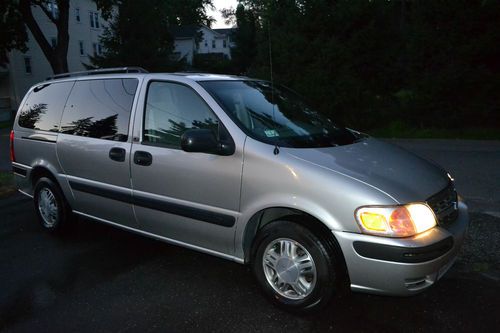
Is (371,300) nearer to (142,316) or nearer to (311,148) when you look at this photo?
(311,148)

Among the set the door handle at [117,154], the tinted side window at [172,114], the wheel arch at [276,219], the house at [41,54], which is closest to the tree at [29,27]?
the house at [41,54]

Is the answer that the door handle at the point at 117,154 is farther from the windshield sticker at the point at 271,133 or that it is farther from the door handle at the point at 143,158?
the windshield sticker at the point at 271,133

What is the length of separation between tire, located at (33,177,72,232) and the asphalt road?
172 millimetres

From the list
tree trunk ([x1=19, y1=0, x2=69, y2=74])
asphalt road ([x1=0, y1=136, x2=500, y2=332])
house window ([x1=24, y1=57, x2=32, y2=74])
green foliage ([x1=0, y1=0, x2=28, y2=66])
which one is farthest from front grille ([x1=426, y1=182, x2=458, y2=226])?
house window ([x1=24, y1=57, x2=32, y2=74])

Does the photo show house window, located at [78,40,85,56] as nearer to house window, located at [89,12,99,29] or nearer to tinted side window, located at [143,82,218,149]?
house window, located at [89,12,99,29]

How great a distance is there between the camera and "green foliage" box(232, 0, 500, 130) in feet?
35.2

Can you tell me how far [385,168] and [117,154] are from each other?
8.12ft

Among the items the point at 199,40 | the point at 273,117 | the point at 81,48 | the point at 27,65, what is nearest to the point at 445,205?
the point at 273,117

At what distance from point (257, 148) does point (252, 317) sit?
1.29m

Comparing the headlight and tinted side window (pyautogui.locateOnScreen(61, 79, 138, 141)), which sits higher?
tinted side window (pyautogui.locateOnScreen(61, 79, 138, 141))

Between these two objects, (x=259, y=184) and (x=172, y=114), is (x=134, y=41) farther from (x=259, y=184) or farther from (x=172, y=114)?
(x=259, y=184)

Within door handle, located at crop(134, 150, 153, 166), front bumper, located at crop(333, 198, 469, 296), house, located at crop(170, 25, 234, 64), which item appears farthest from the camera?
house, located at crop(170, 25, 234, 64)

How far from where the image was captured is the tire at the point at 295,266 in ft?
9.89

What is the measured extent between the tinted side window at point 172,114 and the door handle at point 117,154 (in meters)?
0.29
